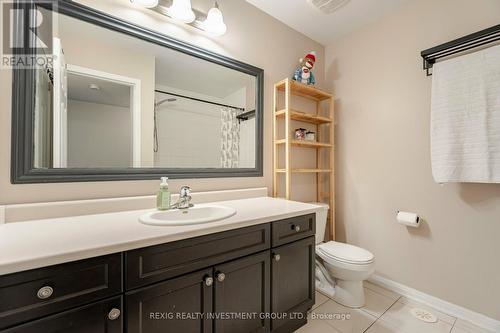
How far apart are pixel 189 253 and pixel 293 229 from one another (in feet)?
2.19

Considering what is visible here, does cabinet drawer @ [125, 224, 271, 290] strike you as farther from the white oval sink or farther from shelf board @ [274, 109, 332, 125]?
shelf board @ [274, 109, 332, 125]

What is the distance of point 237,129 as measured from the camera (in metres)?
1.75

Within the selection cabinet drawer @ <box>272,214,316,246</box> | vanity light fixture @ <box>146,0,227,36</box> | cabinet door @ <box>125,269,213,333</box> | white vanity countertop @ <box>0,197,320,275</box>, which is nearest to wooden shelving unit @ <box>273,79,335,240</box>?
cabinet drawer @ <box>272,214,316,246</box>

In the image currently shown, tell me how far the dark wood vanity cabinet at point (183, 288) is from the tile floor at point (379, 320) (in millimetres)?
203

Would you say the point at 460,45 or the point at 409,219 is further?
the point at 409,219

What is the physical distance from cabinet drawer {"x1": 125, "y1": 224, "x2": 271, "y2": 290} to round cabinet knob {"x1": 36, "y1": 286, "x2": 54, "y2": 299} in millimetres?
204

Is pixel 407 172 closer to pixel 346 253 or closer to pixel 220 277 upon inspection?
pixel 346 253

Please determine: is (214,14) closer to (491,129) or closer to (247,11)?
(247,11)

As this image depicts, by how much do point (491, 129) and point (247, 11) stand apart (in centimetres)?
192

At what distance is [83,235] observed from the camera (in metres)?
0.81

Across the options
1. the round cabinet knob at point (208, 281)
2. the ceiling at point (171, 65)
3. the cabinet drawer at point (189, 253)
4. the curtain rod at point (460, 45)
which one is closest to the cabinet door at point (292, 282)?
the cabinet drawer at point (189, 253)

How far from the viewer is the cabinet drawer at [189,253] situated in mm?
792

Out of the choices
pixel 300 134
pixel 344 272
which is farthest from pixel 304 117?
pixel 344 272

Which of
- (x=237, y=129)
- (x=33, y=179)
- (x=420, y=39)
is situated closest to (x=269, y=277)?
(x=237, y=129)
